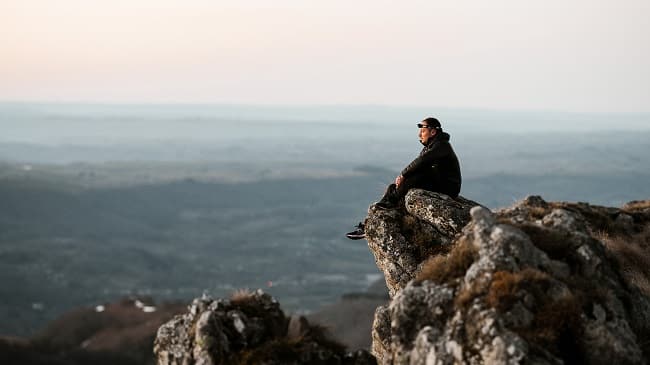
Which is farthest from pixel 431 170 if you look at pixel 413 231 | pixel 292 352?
pixel 292 352

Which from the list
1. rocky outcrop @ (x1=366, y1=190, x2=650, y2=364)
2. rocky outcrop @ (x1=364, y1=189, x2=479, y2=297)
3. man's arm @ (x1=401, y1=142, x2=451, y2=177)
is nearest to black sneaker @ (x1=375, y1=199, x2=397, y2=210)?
rocky outcrop @ (x1=364, y1=189, x2=479, y2=297)

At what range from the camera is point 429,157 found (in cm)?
2259

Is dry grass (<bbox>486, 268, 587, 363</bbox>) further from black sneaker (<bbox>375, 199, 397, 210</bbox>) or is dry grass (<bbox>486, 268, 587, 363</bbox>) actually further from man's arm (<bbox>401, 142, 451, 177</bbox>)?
black sneaker (<bbox>375, 199, 397, 210</bbox>)

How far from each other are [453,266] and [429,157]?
7297 mm

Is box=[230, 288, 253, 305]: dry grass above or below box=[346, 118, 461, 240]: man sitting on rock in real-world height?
below

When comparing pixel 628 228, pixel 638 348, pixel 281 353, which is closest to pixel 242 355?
pixel 281 353

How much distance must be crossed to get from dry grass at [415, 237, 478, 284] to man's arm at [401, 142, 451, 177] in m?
6.51

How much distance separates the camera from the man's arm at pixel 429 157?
73.5 ft

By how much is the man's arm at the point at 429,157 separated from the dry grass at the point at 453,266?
6.51 metres

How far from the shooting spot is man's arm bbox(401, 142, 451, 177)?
22.4 meters

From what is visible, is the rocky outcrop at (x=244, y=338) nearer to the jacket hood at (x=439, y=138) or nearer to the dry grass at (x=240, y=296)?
the dry grass at (x=240, y=296)

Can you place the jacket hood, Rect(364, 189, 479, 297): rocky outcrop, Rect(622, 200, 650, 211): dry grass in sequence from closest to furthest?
Rect(364, 189, 479, 297): rocky outcrop
the jacket hood
Rect(622, 200, 650, 211): dry grass

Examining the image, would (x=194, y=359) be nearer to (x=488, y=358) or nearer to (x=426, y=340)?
(x=426, y=340)

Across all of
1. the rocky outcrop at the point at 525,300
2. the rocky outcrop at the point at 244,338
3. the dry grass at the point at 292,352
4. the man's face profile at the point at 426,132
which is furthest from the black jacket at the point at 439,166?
the dry grass at the point at 292,352
